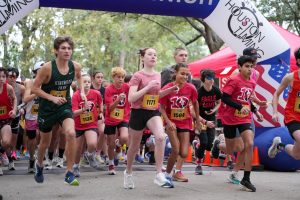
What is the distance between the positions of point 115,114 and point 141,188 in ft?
6.75

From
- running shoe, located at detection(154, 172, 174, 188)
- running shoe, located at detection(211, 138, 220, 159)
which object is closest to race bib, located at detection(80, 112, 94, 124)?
running shoe, located at detection(154, 172, 174, 188)

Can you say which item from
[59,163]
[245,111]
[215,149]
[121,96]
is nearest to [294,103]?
[245,111]

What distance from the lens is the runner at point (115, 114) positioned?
8.26 m

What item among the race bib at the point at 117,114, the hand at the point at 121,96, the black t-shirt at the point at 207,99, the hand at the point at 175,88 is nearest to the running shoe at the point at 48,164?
the race bib at the point at 117,114

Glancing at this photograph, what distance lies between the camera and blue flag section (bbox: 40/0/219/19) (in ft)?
26.2

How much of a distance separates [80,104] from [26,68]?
18.1 metres

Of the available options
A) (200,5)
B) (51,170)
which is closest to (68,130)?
(51,170)

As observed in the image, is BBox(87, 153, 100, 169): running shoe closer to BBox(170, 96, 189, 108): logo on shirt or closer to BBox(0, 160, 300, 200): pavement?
BBox(0, 160, 300, 200): pavement

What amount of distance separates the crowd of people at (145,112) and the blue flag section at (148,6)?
3.40ft

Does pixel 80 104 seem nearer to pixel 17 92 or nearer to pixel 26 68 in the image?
pixel 17 92

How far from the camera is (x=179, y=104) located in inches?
278

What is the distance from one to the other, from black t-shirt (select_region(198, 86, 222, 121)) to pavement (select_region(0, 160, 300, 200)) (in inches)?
42.3

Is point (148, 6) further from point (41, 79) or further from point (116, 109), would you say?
point (41, 79)

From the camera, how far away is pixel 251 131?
22.0 feet
